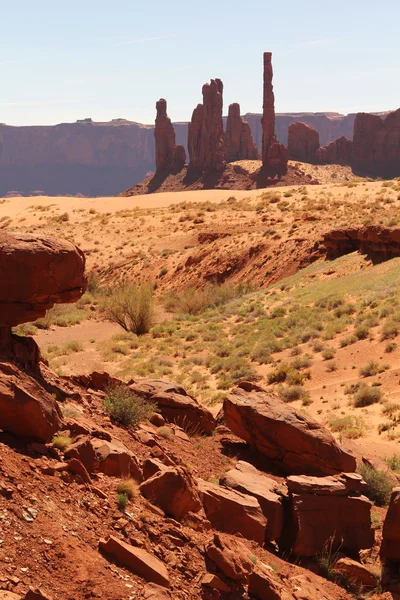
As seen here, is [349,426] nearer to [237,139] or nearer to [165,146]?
[165,146]

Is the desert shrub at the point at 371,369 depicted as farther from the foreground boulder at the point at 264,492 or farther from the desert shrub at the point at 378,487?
the foreground boulder at the point at 264,492

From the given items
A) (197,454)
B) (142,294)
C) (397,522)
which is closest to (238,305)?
(142,294)

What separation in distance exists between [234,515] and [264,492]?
0.97 m

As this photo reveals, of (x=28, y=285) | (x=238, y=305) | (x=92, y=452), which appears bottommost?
(x=238, y=305)

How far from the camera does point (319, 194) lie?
55.3 meters

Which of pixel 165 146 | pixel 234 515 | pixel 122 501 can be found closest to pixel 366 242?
pixel 234 515

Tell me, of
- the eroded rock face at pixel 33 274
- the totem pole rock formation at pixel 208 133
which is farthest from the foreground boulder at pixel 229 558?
the totem pole rock formation at pixel 208 133

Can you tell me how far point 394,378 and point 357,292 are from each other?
7720mm

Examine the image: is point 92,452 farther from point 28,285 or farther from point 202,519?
point 28,285

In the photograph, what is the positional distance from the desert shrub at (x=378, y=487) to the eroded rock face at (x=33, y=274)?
18.0 feet

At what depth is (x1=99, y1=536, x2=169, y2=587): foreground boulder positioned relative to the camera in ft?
20.0

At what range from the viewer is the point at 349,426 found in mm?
14539

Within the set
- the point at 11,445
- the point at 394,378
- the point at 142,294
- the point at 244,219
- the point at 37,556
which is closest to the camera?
the point at 37,556

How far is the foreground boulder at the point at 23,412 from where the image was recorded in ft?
25.1
